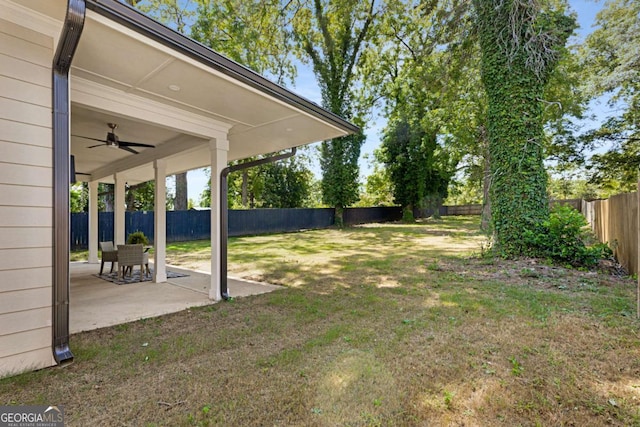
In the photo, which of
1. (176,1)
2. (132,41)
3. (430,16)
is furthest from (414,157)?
(132,41)

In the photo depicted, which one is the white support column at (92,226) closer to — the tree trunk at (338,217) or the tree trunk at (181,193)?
A: the tree trunk at (181,193)

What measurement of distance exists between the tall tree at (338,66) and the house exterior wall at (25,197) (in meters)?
12.7

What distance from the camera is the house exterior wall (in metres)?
2.21

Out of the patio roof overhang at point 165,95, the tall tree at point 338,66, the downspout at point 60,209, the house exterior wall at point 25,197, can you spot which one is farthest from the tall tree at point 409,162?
the house exterior wall at point 25,197

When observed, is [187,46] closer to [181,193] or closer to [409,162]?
[181,193]

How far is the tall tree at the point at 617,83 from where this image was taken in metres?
10.4

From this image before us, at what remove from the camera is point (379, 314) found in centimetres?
356

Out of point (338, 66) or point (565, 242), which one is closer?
point (565, 242)

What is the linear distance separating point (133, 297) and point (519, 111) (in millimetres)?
7435

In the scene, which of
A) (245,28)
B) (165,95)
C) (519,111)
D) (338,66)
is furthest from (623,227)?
(338,66)

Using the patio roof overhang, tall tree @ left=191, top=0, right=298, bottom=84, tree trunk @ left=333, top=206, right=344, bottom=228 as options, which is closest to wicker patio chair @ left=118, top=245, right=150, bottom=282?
the patio roof overhang

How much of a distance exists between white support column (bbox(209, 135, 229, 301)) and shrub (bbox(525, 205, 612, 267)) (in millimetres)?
5487

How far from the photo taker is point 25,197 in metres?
2.29

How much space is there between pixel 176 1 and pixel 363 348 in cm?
1357
